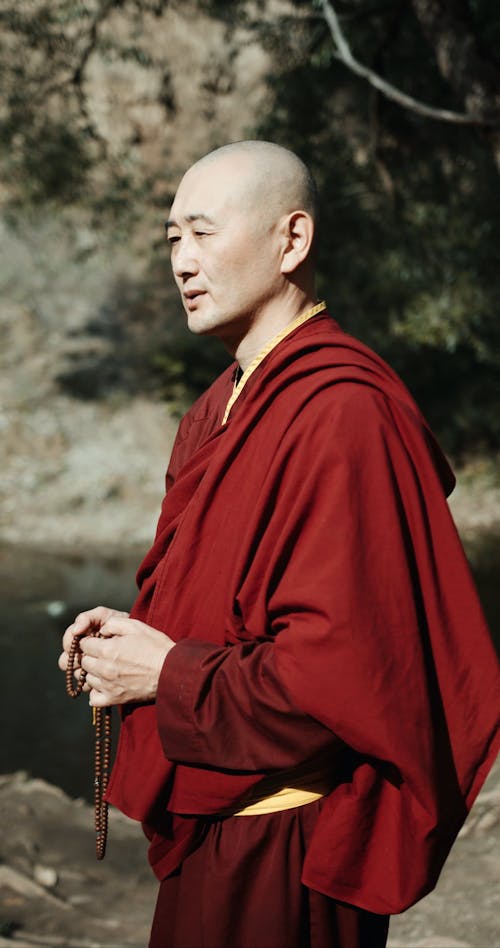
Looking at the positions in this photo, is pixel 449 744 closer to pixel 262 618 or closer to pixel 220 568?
pixel 262 618

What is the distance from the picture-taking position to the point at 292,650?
1.57 m

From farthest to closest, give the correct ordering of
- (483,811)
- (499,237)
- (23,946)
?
(499,237) < (483,811) < (23,946)

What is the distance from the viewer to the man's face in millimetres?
1825

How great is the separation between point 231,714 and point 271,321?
741 millimetres

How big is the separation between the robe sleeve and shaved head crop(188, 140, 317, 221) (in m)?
0.82

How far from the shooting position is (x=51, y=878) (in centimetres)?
403

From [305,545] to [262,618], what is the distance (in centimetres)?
15

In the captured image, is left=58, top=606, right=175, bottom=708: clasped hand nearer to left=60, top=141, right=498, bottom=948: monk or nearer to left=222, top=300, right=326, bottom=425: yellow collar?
left=60, top=141, right=498, bottom=948: monk

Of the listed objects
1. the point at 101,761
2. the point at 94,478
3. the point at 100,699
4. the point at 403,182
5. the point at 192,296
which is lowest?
the point at 101,761

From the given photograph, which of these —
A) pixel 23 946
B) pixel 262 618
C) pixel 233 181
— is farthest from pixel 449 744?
pixel 23 946

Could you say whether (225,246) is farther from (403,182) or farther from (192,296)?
(403,182)

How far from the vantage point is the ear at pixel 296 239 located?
→ 6.09ft

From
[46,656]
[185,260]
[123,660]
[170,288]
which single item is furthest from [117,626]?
[170,288]

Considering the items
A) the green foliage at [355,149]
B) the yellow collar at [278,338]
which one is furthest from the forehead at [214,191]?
the green foliage at [355,149]
